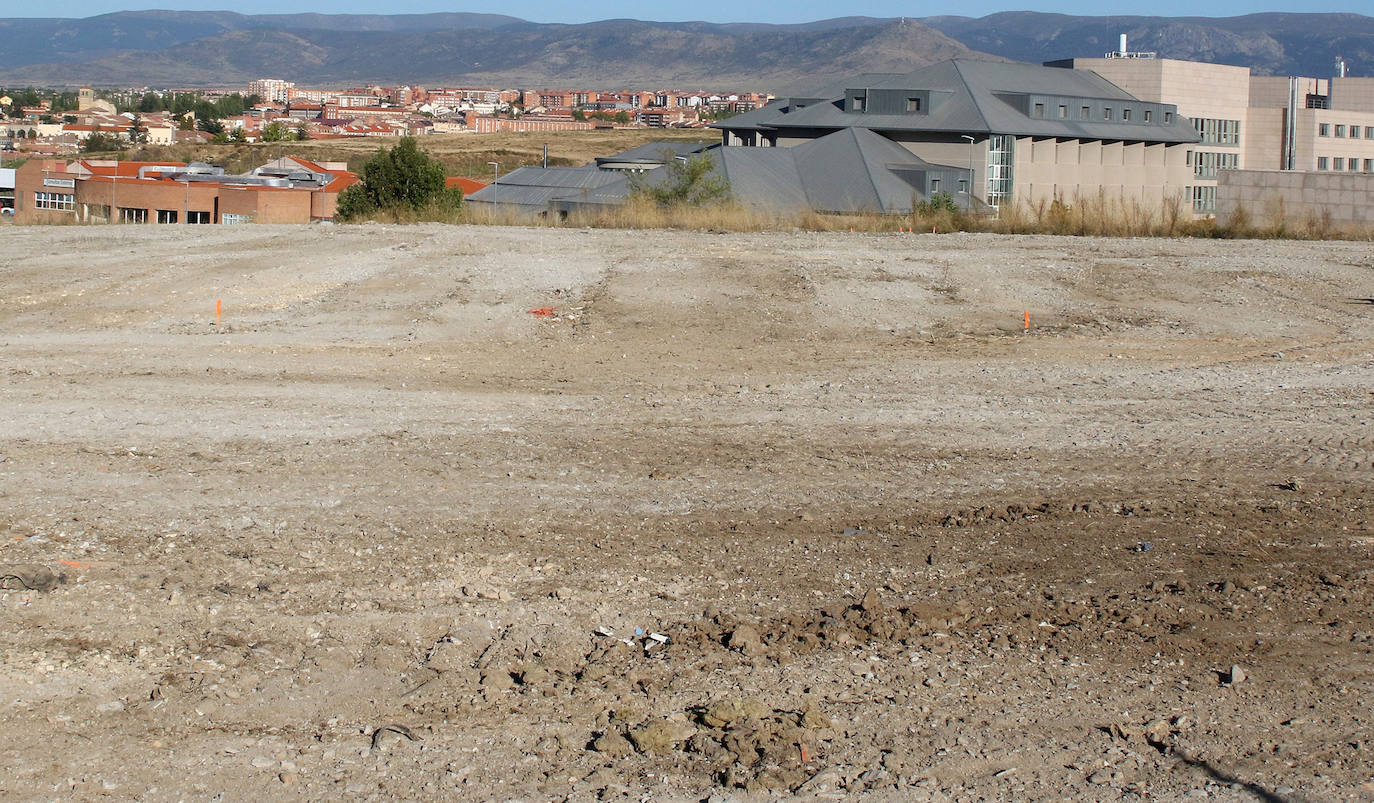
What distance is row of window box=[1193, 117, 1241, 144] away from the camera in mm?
80812

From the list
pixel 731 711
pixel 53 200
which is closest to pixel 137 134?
pixel 53 200

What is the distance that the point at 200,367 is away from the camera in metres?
12.2

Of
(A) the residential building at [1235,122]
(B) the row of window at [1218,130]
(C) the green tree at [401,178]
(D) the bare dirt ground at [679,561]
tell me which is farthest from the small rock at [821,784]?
(B) the row of window at [1218,130]

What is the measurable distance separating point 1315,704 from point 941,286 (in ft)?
37.4

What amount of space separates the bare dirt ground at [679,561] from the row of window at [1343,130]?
253ft

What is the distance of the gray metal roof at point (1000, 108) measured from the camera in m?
68.2

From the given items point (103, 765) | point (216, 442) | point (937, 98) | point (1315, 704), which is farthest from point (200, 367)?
point (937, 98)

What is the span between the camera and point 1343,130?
274 ft

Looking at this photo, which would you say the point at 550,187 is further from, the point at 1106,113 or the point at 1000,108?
the point at 1106,113

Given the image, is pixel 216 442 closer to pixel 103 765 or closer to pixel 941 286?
pixel 103 765

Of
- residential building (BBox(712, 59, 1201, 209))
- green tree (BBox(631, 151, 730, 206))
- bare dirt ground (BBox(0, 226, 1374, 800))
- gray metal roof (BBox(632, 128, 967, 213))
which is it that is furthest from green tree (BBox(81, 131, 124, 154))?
bare dirt ground (BBox(0, 226, 1374, 800))

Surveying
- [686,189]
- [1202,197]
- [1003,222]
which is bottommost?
[1003,222]

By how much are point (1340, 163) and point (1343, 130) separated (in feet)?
6.78

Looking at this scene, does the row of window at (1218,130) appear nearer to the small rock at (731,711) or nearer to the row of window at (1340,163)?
the row of window at (1340,163)
